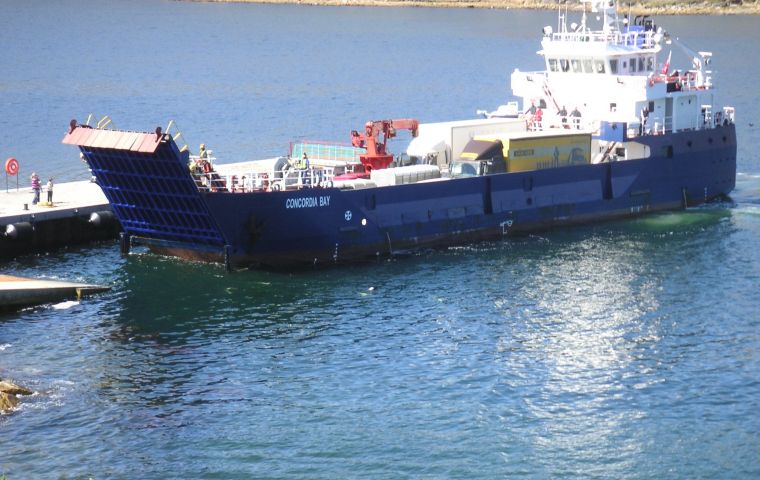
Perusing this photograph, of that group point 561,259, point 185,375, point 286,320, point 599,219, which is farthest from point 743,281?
point 185,375


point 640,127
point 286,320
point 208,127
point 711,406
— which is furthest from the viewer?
point 208,127

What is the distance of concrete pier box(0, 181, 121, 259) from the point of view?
49.0 m

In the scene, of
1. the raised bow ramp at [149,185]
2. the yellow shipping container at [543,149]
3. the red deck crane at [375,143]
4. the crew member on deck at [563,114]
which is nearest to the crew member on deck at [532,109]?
the crew member on deck at [563,114]

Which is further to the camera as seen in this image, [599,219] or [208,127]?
[208,127]

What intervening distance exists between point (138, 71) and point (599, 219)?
7044cm

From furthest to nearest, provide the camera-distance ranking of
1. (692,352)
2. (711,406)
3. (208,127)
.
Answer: (208,127) → (692,352) → (711,406)

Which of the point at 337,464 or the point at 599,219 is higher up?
the point at 599,219

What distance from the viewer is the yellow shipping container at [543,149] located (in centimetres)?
5447

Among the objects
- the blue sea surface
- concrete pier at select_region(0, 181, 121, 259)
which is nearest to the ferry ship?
the blue sea surface

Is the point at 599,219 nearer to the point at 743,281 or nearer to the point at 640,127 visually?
the point at 640,127

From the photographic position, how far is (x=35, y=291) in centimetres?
4281

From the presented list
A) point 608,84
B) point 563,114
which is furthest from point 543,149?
point 608,84

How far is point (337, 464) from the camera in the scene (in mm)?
30562

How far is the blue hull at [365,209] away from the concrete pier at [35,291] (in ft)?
13.6
